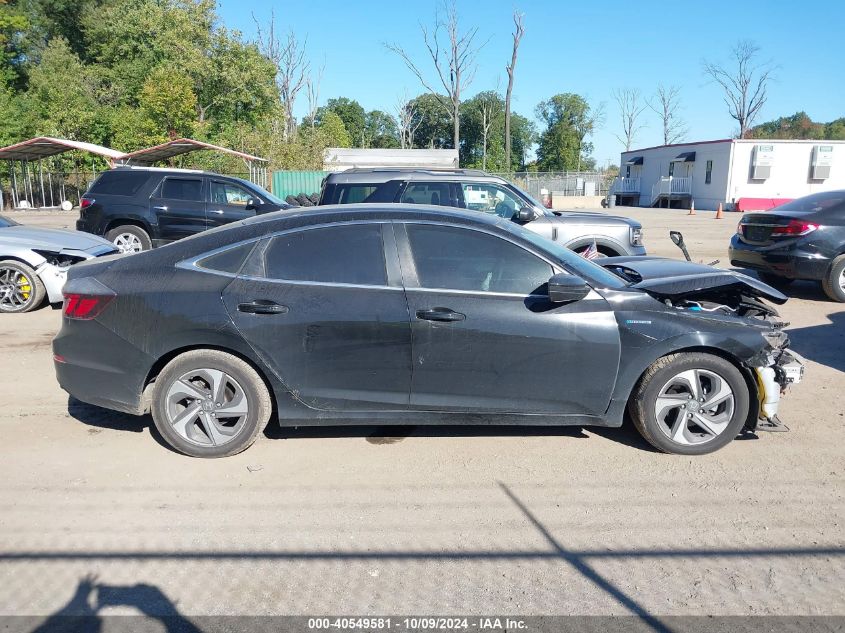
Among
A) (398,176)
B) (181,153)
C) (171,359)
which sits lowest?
(171,359)

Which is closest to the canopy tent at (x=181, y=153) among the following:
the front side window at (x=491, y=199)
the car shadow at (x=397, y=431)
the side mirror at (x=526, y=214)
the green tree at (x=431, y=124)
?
the front side window at (x=491, y=199)

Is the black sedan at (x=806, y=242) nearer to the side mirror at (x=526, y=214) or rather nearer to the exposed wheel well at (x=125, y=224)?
the side mirror at (x=526, y=214)

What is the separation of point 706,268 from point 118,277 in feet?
14.4

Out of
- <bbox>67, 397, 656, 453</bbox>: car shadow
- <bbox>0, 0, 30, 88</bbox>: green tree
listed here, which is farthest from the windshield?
<bbox>0, 0, 30, 88</bbox>: green tree

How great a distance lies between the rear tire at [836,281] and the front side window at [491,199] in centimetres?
456

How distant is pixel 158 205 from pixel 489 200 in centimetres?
701

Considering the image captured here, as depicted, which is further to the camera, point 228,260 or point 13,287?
point 13,287

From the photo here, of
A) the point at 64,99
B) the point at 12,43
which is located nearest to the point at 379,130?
the point at 12,43

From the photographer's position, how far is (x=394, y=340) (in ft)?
14.4

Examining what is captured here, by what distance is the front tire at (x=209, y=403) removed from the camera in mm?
4450

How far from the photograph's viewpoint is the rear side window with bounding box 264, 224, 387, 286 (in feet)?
14.8

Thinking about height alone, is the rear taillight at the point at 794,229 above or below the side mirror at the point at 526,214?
below

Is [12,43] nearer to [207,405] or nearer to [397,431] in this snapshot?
[207,405]

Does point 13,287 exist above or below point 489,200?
below
